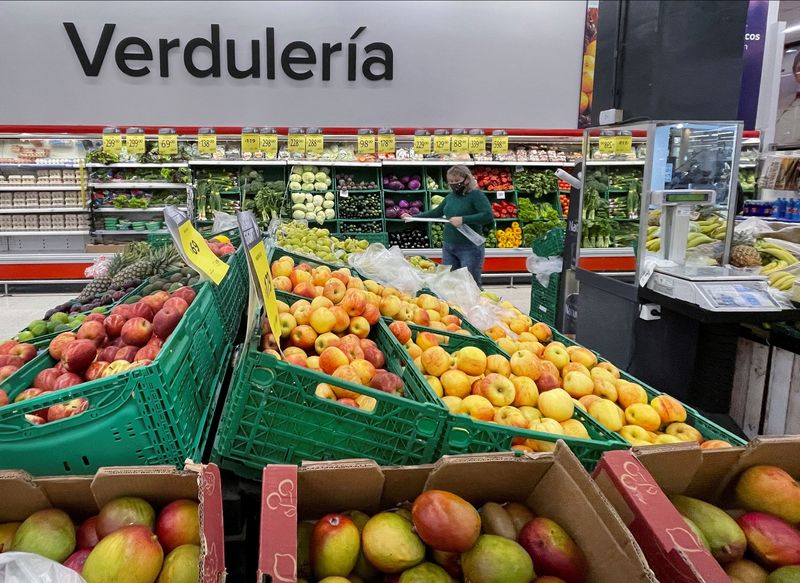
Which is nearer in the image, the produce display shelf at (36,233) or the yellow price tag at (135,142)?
the yellow price tag at (135,142)

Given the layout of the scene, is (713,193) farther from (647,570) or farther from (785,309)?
(647,570)

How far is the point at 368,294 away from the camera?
2.08m

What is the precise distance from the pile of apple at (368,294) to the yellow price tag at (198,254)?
0.44 meters

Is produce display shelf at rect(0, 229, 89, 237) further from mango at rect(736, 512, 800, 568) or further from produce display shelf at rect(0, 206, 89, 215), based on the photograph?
mango at rect(736, 512, 800, 568)

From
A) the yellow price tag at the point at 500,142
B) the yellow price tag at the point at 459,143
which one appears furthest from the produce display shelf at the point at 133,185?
the yellow price tag at the point at 500,142

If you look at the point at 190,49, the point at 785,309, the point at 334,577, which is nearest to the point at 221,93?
the point at 190,49

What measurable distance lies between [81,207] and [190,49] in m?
2.83

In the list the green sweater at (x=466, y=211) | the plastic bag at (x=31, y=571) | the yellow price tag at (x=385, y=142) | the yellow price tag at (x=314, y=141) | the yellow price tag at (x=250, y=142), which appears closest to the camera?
the plastic bag at (x=31, y=571)

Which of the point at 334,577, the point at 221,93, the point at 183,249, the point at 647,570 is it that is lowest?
the point at 334,577

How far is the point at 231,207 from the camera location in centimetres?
756

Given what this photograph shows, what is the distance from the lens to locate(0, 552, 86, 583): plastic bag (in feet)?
2.66

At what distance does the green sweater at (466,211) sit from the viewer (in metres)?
5.52

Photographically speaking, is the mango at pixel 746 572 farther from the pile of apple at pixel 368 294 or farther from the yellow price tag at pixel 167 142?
the yellow price tag at pixel 167 142

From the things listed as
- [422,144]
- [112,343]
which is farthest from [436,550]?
[422,144]
